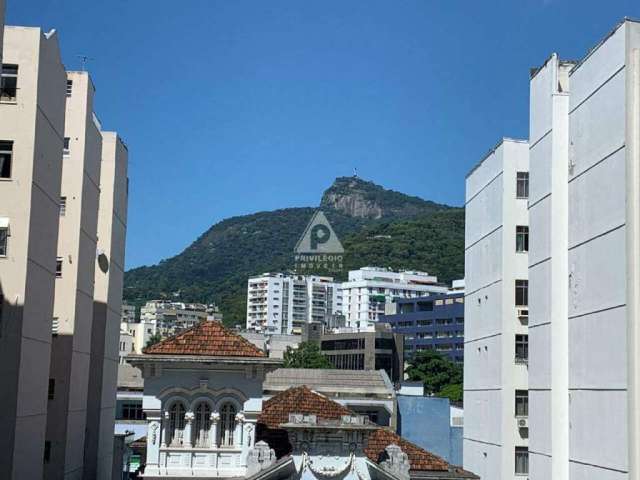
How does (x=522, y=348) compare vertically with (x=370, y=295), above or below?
below

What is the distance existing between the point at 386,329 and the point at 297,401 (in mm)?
110321

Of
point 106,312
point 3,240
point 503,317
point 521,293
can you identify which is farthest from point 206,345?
point 106,312

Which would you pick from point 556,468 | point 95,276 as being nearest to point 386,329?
point 95,276

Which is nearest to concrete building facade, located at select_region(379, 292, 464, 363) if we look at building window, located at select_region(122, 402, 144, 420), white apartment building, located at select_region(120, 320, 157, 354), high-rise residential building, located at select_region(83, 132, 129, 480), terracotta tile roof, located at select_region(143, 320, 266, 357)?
white apartment building, located at select_region(120, 320, 157, 354)

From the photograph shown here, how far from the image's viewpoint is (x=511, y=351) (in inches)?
1839

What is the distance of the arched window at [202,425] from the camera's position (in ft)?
99.3

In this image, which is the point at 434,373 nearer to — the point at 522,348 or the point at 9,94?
the point at 522,348

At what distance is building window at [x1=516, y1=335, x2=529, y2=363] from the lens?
153 feet

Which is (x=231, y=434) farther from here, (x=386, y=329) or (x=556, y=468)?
(x=386, y=329)

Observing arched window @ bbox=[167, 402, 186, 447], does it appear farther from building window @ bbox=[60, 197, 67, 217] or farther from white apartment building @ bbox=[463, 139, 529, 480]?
white apartment building @ bbox=[463, 139, 529, 480]

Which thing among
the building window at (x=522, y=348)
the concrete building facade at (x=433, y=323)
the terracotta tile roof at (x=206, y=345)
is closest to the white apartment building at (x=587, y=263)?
the building window at (x=522, y=348)

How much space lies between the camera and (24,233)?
30250 mm

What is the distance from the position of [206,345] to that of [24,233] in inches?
266

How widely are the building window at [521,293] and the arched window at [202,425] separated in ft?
70.3
